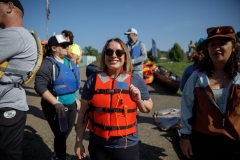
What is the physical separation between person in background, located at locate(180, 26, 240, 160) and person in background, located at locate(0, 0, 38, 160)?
190cm

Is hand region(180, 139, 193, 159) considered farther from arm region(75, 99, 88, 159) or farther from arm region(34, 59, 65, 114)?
arm region(34, 59, 65, 114)

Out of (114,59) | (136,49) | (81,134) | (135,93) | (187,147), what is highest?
(136,49)

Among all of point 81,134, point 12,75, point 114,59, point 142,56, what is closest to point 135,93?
point 114,59

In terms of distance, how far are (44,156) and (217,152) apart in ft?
10.1

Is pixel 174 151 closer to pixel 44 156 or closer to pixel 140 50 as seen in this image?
pixel 44 156

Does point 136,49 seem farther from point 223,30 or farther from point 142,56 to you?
point 223,30

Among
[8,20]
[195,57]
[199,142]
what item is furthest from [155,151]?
[8,20]

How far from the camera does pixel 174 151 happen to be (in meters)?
3.45

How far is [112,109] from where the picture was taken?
1.69 metres

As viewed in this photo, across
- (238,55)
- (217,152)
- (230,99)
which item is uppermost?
(238,55)

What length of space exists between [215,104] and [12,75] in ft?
7.02

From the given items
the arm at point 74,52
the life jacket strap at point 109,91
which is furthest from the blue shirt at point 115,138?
the arm at point 74,52

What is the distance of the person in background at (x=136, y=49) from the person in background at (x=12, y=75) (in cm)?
367

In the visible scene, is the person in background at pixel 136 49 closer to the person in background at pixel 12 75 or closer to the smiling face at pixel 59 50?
the smiling face at pixel 59 50
